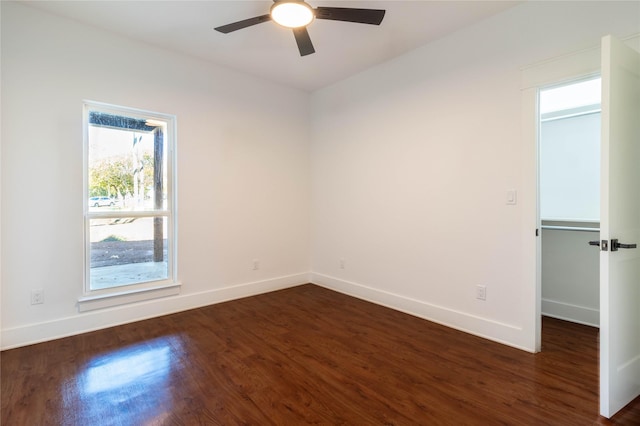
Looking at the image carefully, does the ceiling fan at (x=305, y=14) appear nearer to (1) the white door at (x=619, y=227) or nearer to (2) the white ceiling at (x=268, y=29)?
(2) the white ceiling at (x=268, y=29)

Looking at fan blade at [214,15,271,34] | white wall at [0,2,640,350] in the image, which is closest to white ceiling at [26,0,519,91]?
white wall at [0,2,640,350]

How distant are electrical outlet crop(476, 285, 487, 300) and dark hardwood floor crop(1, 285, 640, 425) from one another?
37cm

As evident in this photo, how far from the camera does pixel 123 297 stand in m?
3.15

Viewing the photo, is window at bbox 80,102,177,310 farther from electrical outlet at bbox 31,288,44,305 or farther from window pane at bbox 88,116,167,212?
electrical outlet at bbox 31,288,44,305

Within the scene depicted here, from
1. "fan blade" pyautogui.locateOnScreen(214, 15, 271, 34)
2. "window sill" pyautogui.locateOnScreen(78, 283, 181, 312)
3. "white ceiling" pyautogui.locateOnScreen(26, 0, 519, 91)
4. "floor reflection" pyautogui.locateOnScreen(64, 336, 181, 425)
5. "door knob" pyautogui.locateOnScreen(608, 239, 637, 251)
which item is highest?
"white ceiling" pyautogui.locateOnScreen(26, 0, 519, 91)

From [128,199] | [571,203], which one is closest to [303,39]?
[128,199]

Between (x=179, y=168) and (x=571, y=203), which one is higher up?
(x=179, y=168)

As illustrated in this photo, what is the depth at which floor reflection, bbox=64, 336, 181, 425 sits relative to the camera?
1822 millimetres

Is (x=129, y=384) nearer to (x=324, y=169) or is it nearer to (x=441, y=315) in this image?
(x=441, y=315)

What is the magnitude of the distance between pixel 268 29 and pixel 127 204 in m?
2.20

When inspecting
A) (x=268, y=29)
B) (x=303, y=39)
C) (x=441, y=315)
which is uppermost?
(x=268, y=29)

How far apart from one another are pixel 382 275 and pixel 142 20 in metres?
3.44

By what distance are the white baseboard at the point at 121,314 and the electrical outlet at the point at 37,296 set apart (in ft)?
0.60

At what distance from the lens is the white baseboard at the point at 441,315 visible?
8.71ft
